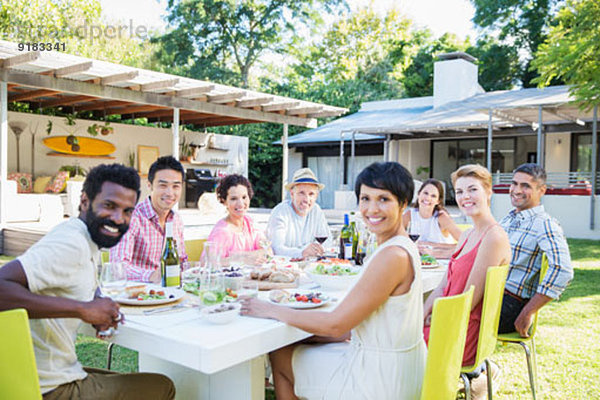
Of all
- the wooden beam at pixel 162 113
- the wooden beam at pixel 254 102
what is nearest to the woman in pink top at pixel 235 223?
the wooden beam at pixel 254 102

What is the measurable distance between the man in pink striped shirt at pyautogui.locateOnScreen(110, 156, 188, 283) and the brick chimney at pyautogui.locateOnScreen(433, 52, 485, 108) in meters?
17.7

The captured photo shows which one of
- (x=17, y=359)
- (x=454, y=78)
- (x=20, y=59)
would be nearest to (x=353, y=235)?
(x=17, y=359)

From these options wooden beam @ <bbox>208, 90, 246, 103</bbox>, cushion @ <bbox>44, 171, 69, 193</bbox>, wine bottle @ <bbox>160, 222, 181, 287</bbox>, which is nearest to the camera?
wine bottle @ <bbox>160, 222, 181, 287</bbox>

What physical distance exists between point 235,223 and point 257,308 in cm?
187

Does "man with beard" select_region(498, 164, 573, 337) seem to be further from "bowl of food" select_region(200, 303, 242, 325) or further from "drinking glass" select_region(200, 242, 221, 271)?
"bowl of food" select_region(200, 303, 242, 325)

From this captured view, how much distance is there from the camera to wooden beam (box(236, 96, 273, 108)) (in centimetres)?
1183

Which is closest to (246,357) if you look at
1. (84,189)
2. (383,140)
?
(84,189)

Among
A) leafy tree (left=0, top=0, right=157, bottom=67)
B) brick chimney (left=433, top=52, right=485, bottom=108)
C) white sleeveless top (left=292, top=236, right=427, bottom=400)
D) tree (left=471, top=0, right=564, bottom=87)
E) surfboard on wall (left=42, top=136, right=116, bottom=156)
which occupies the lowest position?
white sleeveless top (left=292, top=236, right=427, bottom=400)

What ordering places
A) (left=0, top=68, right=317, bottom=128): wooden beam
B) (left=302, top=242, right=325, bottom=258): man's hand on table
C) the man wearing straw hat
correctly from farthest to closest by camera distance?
(left=0, top=68, right=317, bottom=128): wooden beam, the man wearing straw hat, (left=302, top=242, right=325, bottom=258): man's hand on table

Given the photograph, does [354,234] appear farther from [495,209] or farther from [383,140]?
[383,140]

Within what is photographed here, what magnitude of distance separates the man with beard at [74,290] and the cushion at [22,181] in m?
10.8

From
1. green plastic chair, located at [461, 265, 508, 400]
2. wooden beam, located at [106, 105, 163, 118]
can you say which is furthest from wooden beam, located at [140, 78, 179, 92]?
green plastic chair, located at [461, 265, 508, 400]

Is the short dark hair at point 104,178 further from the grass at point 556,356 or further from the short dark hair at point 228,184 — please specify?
the grass at point 556,356

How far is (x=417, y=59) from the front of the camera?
95.4 feet
